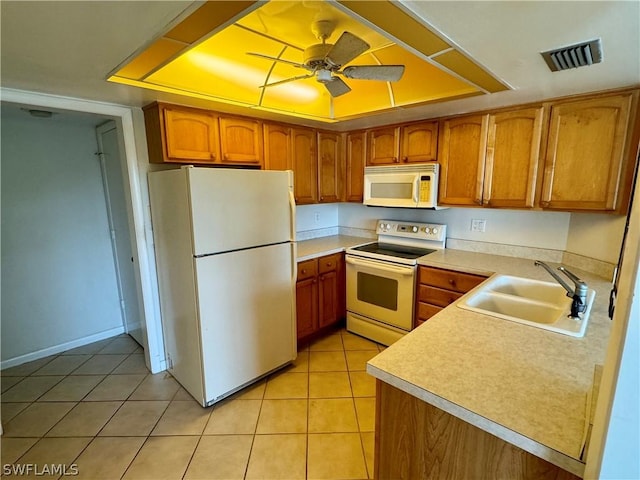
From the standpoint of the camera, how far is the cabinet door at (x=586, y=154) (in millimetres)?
1916

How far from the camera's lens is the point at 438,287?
2570 millimetres

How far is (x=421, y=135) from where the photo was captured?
9.14 feet

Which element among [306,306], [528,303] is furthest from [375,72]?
[306,306]

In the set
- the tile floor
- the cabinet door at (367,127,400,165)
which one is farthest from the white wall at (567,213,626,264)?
the tile floor

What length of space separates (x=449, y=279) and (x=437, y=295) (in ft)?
0.60

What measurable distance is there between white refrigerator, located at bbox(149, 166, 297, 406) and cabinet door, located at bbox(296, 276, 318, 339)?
0.25 meters

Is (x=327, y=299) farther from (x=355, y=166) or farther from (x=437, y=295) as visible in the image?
(x=355, y=166)

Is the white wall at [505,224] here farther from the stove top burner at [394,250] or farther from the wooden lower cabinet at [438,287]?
the wooden lower cabinet at [438,287]

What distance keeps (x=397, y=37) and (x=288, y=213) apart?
147 cm

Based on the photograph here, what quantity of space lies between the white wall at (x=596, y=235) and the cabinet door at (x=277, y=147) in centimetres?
245

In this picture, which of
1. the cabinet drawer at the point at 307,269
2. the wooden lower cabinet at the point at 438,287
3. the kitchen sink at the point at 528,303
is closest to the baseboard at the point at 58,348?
the cabinet drawer at the point at 307,269

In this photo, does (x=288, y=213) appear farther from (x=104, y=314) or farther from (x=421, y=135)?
(x=104, y=314)

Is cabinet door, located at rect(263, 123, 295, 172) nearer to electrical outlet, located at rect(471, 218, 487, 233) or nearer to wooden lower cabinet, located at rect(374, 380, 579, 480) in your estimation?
electrical outlet, located at rect(471, 218, 487, 233)

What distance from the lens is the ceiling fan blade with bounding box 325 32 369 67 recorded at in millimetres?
1380
